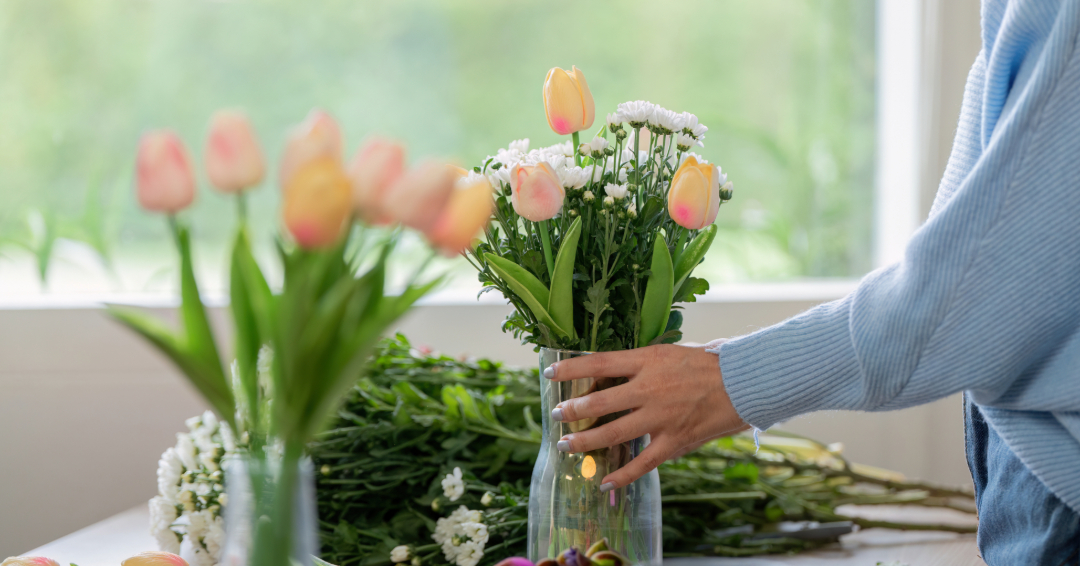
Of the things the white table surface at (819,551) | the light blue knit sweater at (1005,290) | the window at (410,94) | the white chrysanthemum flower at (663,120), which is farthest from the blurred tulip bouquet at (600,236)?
the window at (410,94)

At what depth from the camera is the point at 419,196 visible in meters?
0.35

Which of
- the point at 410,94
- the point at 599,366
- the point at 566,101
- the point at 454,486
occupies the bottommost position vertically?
the point at 454,486

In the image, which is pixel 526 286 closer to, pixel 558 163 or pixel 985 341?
pixel 558 163

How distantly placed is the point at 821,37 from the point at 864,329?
4.44 ft

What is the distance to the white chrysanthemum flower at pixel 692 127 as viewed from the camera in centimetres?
63

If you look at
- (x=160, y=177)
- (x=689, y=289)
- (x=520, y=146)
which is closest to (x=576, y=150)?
(x=520, y=146)

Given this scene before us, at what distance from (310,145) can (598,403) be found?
1.08 feet

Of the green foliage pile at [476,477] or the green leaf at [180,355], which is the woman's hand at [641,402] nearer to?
the green foliage pile at [476,477]

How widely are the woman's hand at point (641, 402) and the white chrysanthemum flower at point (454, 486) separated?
194 millimetres

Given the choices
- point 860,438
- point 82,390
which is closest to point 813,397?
point 860,438

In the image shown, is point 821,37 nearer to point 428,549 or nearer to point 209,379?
point 428,549

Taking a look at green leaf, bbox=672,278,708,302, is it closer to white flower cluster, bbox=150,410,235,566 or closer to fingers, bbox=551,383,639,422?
fingers, bbox=551,383,639,422

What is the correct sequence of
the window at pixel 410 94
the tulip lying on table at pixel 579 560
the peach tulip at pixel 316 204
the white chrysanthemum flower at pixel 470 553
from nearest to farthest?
the peach tulip at pixel 316 204 < the tulip lying on table at pixel 579 560 < the white chrysanthemum flower at pixel 470 553 < the window at pixel 410 94

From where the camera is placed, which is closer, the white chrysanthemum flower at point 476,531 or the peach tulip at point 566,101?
the peach tulip at point 566,101
